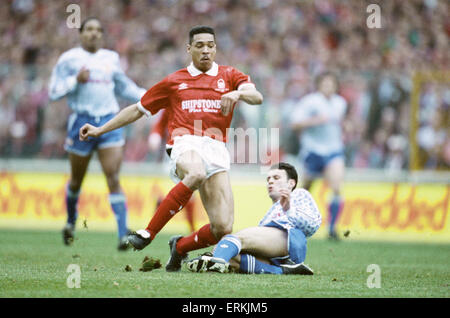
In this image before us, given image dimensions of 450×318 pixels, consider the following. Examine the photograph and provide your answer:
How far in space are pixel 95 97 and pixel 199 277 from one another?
3950mm

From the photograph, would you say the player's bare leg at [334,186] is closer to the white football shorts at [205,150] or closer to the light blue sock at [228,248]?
the white football shorts at [205,150]

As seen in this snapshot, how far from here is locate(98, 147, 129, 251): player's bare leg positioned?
28.8ft

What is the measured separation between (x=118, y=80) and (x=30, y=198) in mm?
5091

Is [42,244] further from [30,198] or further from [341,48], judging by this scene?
[341,48]

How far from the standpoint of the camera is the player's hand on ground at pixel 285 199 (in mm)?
6000

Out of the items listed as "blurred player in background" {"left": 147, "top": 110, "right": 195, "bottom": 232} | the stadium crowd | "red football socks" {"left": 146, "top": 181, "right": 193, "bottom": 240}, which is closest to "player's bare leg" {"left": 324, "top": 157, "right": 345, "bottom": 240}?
the stadium crowd

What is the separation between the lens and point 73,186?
9.20m

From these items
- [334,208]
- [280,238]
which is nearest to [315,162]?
[334,208]

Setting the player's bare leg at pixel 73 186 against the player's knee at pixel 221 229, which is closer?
the player's knee at pixel 221 229

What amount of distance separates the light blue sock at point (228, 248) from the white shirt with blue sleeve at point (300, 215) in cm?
47

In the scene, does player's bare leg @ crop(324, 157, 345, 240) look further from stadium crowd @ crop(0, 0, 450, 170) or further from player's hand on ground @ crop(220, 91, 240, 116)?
player's hand on ground @ crop(220, 91, 240, 116)

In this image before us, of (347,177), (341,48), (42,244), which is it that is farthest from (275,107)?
(42,244)

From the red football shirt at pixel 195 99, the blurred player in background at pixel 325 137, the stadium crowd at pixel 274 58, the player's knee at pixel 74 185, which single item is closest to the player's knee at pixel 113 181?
the player's knee at pixel 74 185
